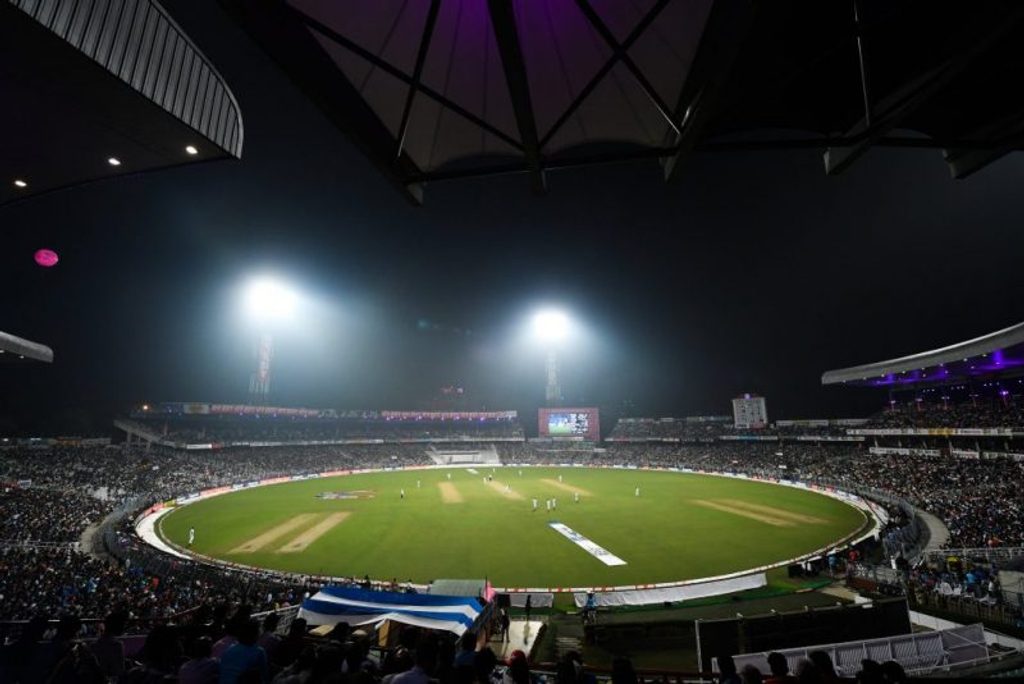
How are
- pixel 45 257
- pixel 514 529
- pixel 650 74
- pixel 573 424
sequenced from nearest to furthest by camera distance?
pixel 650 74
pixel 45 257
pixel 514 529
pixel 573 424

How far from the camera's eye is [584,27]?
13.3 ft

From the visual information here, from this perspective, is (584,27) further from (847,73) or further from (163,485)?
(163,485)

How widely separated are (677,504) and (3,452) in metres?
65.2

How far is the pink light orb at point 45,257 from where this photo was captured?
29.7 metres

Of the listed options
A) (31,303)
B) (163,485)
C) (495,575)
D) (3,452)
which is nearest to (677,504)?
(495,575)

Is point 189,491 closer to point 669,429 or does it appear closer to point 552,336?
point 552,336

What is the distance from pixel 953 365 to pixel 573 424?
59.7 meters

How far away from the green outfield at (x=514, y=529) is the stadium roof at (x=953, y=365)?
1625 centimetres

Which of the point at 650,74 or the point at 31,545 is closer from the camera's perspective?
the point at 650,74

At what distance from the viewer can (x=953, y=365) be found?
42781 millimetres

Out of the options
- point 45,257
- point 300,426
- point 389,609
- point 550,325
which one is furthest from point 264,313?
point 389,609

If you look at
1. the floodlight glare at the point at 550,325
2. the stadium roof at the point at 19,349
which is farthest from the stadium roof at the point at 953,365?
the stadium roof at the point at 19,349

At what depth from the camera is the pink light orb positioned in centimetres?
2968

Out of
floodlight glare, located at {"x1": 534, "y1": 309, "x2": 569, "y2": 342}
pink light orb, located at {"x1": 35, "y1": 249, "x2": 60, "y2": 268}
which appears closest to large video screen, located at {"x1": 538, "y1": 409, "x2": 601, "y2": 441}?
floodlight glare, located at {"x1": 534, "y1": 309, "x2": 569, "y2": 342}
